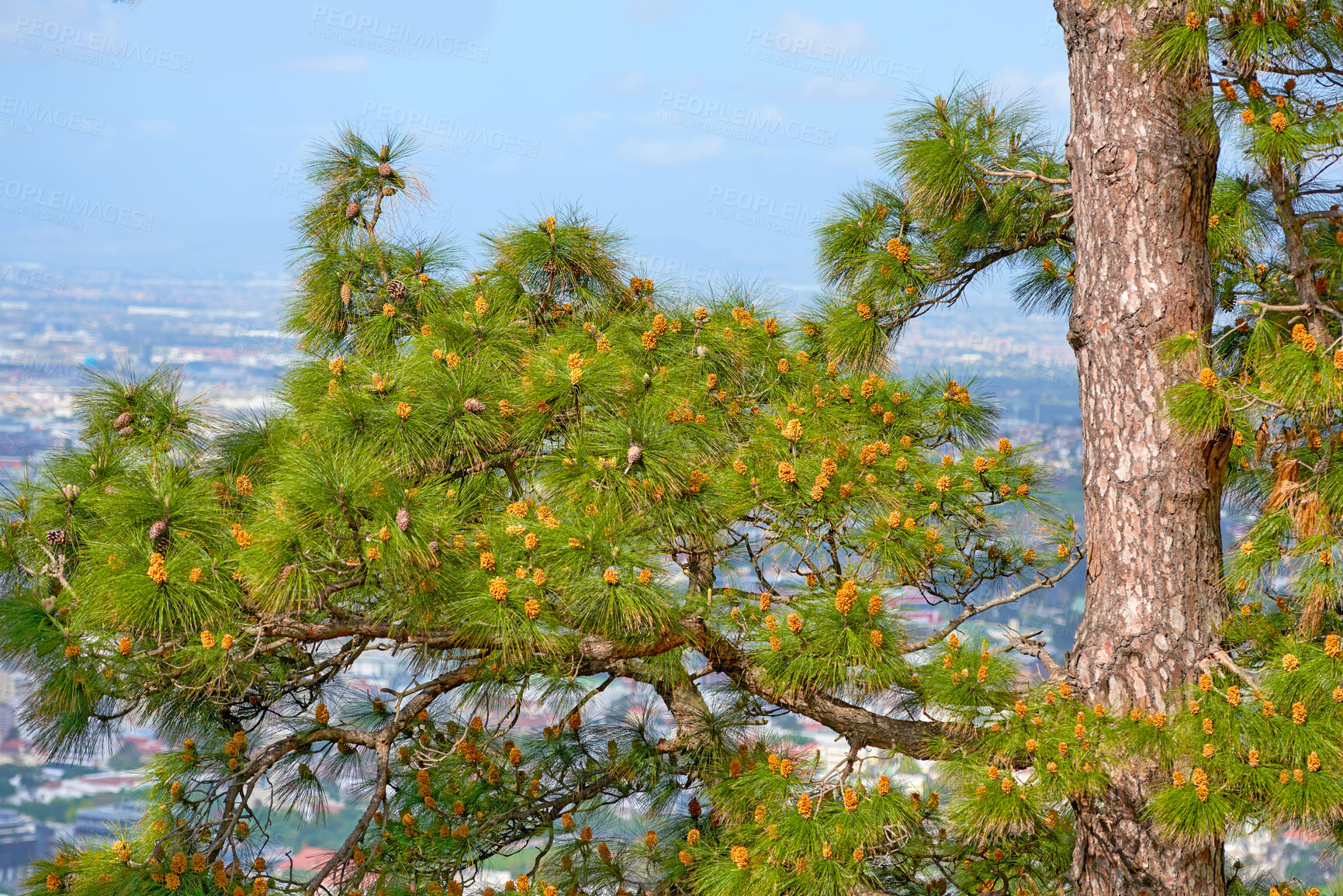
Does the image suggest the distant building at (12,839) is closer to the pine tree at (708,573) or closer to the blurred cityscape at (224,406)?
the blurred cityscape at (224,406)

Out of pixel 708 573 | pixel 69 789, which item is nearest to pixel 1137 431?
pixel 708 573

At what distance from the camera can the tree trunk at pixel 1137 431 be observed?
5.86 ft

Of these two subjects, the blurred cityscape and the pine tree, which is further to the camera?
the blurred cityscape

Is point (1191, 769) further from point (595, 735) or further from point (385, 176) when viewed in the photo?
point (385, 176)

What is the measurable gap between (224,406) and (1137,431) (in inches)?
76.8

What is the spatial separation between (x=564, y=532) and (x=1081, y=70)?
1.38 m

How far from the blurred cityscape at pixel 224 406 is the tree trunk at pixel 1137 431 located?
158 millimetres

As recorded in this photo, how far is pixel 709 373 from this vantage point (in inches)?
82.2

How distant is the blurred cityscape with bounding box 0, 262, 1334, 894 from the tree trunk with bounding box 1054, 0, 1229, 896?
16cm

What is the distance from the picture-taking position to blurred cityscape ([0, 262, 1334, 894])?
2.11 metres
